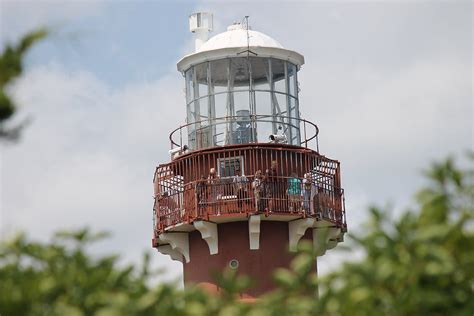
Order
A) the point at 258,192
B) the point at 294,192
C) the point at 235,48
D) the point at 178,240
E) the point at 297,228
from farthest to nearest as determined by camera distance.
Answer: the point at 235,48 < the point at 178,240 < the point at 297,228 < the point at 294,192 < the point at 258,192

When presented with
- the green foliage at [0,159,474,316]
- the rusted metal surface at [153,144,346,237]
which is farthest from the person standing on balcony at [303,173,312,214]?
the green foliage at [0,159,474,316]

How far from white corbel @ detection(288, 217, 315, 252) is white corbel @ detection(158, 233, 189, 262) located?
283 cm

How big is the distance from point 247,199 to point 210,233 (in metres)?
1.40

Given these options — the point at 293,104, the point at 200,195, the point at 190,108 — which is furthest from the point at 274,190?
the point at 190,108

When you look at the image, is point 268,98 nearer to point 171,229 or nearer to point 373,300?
point 171,229

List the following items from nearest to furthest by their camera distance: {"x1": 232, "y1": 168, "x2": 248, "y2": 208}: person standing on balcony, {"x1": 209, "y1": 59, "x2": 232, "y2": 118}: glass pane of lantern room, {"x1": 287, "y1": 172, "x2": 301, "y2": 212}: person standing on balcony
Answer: {"x1": 232, "y1": 168, "x2": 248, "y2": 208}: person standing on balcony, {"x1": 287, "y1": 172, "x2": 301, "y2": 212}: person standing on balcony, {"x1": 209, "y1": 59, "x2": 232, "y2": 118}: glass pane of lantern room

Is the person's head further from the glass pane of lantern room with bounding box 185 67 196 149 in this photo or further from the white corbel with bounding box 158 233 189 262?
the white corbel with bounding box 158 233 189 262

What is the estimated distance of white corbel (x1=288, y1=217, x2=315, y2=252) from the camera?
137 ft

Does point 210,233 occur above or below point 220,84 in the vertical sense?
below

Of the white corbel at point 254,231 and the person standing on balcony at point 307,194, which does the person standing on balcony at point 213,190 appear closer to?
the white corbel at point 254,231

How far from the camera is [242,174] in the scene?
41.8 meters

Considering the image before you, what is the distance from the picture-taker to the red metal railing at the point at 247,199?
4125cm

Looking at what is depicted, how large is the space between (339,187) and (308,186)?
147 centimetres

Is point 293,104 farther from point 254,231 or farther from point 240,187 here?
point 254,231
